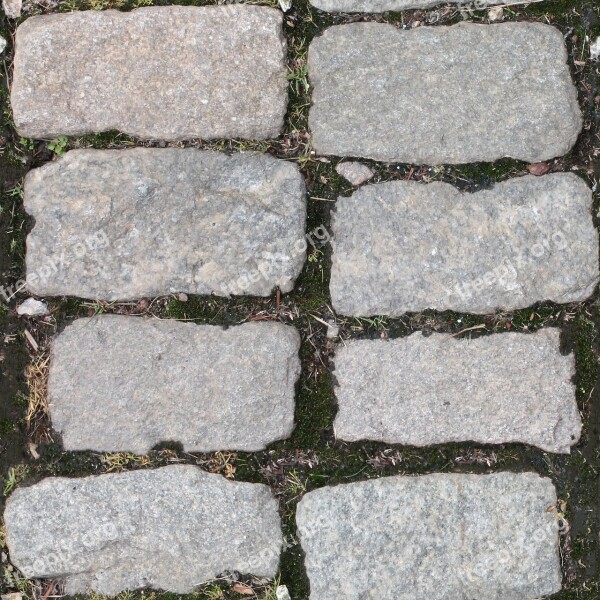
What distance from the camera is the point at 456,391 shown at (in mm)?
2623

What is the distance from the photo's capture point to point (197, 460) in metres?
2.64

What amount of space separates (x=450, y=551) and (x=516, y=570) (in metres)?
0.25

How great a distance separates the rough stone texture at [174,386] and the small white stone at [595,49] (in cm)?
153

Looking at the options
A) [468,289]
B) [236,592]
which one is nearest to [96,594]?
[236,592]

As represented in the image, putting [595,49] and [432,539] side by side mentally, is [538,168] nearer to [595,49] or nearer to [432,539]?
[595,49]

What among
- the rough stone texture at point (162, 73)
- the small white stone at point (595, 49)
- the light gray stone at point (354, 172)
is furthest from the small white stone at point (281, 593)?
the small white stone at point (595, 49)

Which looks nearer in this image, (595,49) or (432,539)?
(432,539)

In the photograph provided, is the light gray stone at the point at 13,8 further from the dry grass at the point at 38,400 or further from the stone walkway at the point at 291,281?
the dry grass at the point at 38,400

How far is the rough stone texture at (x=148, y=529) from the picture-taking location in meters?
2.61

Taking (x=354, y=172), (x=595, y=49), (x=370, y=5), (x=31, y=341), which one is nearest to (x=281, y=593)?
(x=31, y=341)

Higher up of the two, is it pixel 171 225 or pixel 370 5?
pixel 370 5

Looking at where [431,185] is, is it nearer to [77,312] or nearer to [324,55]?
[324,55]

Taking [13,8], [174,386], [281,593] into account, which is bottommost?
[281,593]

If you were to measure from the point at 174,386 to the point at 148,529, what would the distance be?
1.72ft
